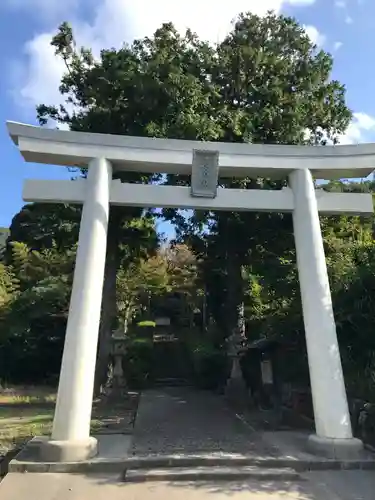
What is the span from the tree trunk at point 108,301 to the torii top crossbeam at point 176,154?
5998mm

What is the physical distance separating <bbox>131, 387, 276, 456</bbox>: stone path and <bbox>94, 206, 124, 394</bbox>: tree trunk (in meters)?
1.60

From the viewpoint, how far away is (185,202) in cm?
795

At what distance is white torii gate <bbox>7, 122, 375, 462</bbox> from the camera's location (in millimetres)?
6641

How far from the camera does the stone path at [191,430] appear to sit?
7105mm

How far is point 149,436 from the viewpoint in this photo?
8266 millimetres

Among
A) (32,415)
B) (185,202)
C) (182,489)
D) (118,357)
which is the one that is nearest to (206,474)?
(182,489)

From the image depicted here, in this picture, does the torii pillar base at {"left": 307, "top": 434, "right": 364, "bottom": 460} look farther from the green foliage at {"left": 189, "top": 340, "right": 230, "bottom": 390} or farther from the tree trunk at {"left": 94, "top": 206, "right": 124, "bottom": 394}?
the green foliage at {"left": 189, "top": 340, "right": 230, "bottom": 390}

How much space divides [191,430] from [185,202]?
4406 mm

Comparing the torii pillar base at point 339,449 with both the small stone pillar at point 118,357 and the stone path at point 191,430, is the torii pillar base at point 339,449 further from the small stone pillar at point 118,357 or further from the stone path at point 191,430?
the small stone pillar at point 118,357

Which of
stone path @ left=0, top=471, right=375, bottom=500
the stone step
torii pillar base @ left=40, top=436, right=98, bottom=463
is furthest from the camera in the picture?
torii pillar base @ left=40, top=436, right=98, bottom=463

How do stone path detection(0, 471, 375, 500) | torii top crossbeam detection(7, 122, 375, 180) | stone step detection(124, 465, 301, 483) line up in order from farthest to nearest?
1. torii top crossbeam detection(7, 122, 375, 180)
2. stone step detection(124, 465, 301, 483)
3. stone path detection(0, 471, 375, 500)

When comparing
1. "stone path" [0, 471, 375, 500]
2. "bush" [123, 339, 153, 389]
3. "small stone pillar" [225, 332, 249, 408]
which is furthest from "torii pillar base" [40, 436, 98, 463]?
"bush" [123, 339, 153, 389]

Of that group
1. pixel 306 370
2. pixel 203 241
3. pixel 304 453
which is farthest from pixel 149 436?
pixel 203 241

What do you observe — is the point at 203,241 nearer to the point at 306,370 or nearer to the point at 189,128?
the point at 189,128
